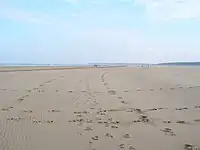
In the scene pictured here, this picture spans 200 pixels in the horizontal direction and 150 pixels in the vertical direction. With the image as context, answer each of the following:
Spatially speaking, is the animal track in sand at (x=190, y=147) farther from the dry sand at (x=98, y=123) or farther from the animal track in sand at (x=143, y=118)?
the animal track in sand at (x=143, y=118)

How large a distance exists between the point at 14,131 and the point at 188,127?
12.3 feet

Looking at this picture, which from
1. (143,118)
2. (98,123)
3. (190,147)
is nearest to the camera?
(190,147)

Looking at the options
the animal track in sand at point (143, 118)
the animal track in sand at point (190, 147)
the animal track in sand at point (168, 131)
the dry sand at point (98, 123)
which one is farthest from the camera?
the animal track in sand at point (143, 118)

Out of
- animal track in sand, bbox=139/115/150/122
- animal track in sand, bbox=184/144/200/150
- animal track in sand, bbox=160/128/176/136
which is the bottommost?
animal track in sand, bbox=184/144/200/150

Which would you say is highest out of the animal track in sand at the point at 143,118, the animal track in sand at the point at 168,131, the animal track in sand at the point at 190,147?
the animal track in sand at the point at 143,118

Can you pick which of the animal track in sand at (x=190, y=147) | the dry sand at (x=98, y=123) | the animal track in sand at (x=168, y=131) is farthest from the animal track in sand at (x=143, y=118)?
the animal track in sand at (x=190, y=147)

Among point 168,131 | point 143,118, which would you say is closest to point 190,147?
point 168,131

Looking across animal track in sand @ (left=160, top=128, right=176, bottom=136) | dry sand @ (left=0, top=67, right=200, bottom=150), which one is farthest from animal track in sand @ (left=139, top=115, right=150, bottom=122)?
animal track in sand @ (left=160, top=128, right=176, bottom=136)

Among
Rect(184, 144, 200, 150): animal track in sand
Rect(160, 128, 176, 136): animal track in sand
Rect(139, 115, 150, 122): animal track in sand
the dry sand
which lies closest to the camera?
Rect(184, 144, 200, 150): animal track in sand

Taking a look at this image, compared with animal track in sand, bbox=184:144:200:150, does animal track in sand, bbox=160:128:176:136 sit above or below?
above

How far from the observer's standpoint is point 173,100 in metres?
10.3

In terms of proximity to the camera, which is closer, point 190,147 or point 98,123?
point 190,147

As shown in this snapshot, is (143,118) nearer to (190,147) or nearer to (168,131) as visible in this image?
(168,131)

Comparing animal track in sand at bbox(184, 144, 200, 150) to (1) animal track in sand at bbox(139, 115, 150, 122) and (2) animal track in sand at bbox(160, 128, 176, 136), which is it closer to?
(2) animal track in sand at bbox(160, 128, 176, 136)
